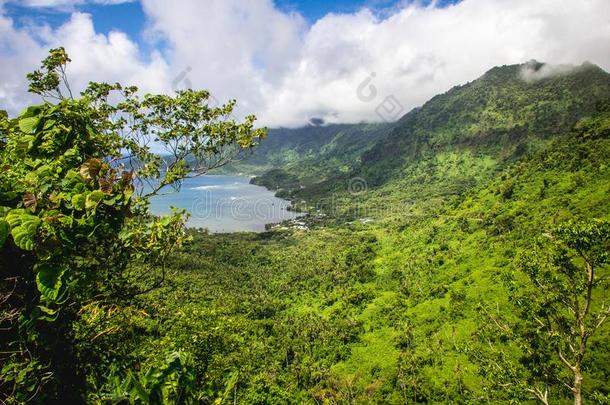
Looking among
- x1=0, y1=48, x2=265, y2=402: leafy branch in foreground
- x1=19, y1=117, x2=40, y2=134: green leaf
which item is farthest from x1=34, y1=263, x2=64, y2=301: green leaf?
x1=19, y1=117, x2=40, y2=134: green leaf

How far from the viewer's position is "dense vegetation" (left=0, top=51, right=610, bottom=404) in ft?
18.3

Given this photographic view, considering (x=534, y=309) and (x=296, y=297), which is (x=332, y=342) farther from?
(x=534, y=309)

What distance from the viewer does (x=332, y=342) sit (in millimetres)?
60062

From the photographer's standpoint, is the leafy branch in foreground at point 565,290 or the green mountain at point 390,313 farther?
the green mountain at point 390,313

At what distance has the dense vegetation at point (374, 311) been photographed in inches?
220

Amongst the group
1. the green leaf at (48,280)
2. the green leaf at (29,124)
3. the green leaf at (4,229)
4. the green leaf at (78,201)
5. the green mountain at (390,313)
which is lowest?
the green mountain at (390,313)

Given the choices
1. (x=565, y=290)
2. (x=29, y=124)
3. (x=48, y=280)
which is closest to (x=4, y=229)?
(x=48, y=280)

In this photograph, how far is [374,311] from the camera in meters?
66.2

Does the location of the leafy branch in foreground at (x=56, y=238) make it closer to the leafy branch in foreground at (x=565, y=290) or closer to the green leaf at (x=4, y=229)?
the green leaf at (x=4, y=229)

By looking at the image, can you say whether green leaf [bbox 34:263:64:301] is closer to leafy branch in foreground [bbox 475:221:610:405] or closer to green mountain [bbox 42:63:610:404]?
green mountain [bbox 42:63:610:404]

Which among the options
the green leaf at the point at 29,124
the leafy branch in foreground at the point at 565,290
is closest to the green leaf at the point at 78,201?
the green leaf at the point at 29,124

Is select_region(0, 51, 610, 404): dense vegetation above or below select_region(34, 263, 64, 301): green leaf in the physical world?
below

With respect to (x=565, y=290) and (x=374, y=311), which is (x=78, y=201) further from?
(x=374, y=311)

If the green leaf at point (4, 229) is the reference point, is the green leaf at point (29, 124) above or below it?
above
